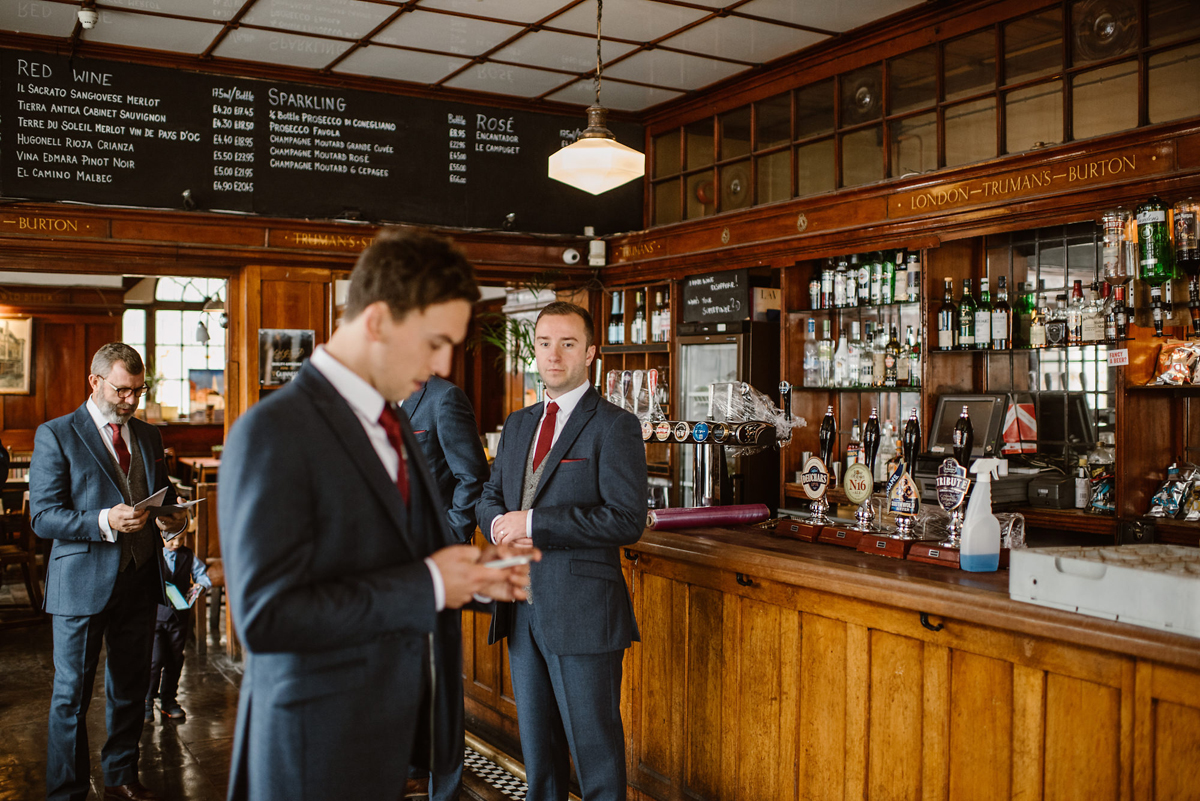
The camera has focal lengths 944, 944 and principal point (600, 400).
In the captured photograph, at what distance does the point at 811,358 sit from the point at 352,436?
15.3ft

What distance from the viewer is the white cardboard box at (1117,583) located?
6.52 ft

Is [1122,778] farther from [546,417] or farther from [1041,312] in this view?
[1041,312]

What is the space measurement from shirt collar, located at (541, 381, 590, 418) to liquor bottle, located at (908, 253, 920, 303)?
2.99 meters

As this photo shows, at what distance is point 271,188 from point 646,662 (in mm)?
3901

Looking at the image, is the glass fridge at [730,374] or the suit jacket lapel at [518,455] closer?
the suit jacket lapel at [518,455]

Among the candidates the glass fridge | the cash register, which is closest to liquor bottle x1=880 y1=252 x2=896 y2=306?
the cash register

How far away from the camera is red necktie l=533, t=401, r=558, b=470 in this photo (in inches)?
111

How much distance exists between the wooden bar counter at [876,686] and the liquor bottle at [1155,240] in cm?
217

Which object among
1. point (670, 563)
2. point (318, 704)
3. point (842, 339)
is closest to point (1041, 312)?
point (842, 339)

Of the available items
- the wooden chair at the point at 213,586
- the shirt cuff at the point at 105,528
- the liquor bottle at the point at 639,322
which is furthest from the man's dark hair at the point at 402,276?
the liquor bottle at the point at 639,322

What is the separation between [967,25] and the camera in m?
4.86

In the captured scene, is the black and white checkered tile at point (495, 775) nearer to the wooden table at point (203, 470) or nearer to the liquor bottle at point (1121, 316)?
the liquor bottle at point (1121, 316)

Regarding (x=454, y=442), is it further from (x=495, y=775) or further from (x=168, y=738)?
(x=168, y=738)

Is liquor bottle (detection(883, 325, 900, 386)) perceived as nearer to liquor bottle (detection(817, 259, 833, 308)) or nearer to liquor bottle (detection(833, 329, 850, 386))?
liquor bottle (detection(833, 329, 850, 386))
